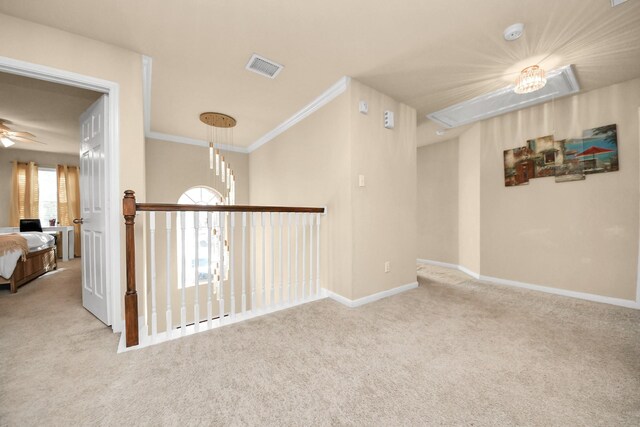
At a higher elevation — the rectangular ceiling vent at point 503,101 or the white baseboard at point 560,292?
the rectangular ceiling vent at point 503,101

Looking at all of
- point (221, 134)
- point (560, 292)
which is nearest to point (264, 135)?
point (221, 134)

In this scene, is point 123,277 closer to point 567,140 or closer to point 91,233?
point 91,233

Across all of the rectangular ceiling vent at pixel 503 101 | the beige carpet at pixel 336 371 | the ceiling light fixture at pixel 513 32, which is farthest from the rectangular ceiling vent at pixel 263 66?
the beige carpet at pixel 336 371

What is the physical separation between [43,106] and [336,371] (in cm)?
482

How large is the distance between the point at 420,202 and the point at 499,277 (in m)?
2.12

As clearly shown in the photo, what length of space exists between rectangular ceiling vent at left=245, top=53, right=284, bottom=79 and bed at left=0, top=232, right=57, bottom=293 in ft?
11.5

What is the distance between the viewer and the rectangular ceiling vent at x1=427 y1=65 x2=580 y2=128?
105 inches

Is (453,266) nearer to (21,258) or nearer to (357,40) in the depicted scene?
(357,40)

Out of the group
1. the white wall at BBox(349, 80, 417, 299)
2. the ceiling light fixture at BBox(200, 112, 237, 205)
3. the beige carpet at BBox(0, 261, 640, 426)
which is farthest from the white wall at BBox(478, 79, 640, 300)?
the ceiling light fixture at BBox(200, 112, 237, 205)

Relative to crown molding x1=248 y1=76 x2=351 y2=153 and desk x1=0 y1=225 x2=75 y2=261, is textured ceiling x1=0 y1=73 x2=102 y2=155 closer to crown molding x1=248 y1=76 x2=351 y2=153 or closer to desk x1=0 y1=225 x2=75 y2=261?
desk x1=0 y1=225 x2=75 y2=261

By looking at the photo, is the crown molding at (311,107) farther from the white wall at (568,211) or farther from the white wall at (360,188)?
the white wall at (568,211)

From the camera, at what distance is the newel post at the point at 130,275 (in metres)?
1.73

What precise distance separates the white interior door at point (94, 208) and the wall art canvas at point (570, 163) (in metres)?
4.87

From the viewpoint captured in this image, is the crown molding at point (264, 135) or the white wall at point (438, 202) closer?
the crown molding at point (264, 135)
